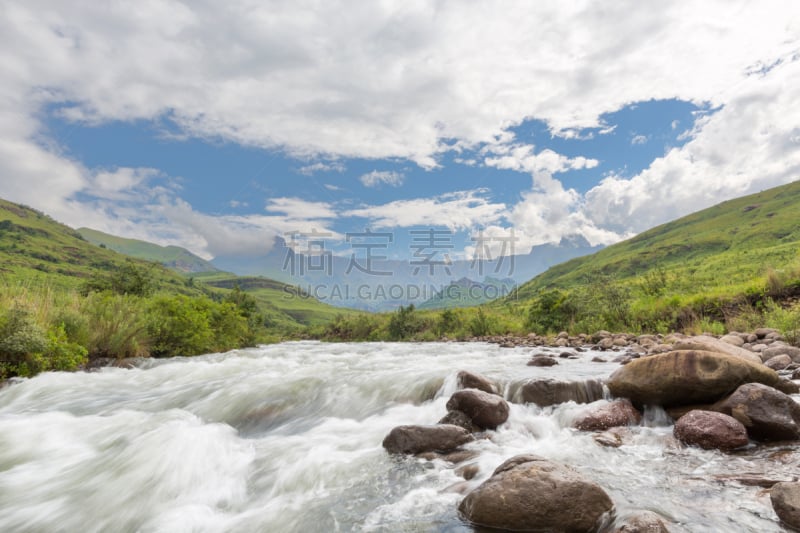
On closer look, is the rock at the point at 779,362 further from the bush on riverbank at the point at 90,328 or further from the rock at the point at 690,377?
the bush on riverbank at the point at 90,328

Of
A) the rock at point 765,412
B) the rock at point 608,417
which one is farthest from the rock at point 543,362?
the rock at point 765,412

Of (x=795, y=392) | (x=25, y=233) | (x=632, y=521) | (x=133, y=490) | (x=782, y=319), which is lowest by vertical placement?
(x=133, y=490)

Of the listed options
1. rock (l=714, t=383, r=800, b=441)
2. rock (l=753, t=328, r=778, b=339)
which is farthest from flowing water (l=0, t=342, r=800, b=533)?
rock (l=753, t=328, r=778, b=339)

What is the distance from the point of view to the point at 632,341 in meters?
20.2

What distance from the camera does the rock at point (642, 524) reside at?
12.4 ft

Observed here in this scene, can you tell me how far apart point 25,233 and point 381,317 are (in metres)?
203

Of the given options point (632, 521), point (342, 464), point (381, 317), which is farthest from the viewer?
point (381, 317)

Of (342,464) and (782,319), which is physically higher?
(782,319)

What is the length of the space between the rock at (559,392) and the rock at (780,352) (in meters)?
6.02

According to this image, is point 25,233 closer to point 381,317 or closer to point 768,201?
point 381,317

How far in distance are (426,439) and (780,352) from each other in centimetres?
1152

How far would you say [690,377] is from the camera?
25.3 ft

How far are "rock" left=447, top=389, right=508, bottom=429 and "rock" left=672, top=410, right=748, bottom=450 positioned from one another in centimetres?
311

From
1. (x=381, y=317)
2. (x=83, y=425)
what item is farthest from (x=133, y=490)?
(x=381, y=317)
